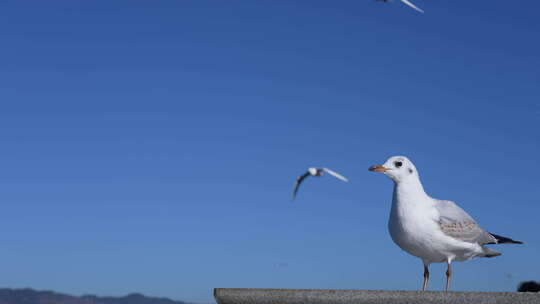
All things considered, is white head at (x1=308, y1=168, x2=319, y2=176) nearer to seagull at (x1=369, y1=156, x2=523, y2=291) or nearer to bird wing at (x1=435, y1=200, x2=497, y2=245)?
seagull at (x1=369, y1=156, x2=523, y2=291)

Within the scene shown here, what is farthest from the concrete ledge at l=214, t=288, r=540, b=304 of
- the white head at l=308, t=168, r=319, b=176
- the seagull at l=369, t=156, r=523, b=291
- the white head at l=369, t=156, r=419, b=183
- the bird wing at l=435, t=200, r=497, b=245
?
the white head at l=369, t=156, r=419, b=183

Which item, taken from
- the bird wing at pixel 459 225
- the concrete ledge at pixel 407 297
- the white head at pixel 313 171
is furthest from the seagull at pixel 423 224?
the concrete ledge at pixel 407 297

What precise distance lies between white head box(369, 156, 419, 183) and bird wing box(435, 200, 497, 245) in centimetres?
60

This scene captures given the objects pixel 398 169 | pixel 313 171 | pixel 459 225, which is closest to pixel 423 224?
pixel 459 225

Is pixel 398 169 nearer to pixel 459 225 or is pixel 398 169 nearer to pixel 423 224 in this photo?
pixel 423 224

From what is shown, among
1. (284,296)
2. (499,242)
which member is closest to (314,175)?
(284,296)

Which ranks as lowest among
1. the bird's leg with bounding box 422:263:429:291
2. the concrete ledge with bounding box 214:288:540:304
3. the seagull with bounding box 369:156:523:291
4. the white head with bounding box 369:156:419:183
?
the concrete ledge with bounding box 214:288:540:304

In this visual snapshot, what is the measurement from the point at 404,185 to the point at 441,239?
860mm

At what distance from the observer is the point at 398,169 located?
8953mm

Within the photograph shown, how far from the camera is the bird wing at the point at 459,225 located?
29.2ft

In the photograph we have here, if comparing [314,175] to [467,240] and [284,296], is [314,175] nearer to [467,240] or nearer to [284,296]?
[284,296]

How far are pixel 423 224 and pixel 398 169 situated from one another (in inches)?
31.7

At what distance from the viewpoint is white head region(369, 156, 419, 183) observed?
8.93 meters

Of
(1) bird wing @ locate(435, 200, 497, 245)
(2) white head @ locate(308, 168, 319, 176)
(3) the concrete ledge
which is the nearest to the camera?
(3) the concrete ledge
